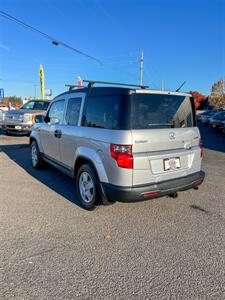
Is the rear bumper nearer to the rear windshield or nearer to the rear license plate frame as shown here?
the rear license plate frame

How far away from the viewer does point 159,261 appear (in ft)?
8.61

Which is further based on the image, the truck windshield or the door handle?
the door handle

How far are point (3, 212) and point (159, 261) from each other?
262 centimetres

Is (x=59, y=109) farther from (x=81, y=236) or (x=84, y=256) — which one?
(x=84, y=256)

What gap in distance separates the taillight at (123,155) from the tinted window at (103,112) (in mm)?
294

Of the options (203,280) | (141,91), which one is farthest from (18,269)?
(141,91)

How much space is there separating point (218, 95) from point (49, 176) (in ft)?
190

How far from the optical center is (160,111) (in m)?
3.42

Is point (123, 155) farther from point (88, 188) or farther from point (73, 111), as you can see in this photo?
point (73, 111)

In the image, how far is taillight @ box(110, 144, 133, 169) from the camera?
9.96 feet

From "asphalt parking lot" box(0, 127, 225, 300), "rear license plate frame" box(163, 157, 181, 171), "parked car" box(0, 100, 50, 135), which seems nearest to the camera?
"asphalt parking lot" box(0, 127, 225, 300)

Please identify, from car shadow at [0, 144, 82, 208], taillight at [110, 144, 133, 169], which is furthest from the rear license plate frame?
car shadow at [0, 144, 82, 208]

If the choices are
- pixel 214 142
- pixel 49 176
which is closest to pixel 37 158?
pixel 49 176

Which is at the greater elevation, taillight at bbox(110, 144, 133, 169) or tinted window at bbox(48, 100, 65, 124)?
tinted window at bbox(48, 100, 65, 124)
